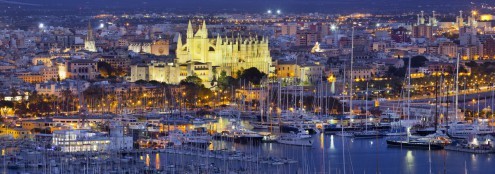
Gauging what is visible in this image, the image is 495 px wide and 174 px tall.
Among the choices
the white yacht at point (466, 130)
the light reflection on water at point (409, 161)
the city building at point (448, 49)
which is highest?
the city building at point (448, 49)

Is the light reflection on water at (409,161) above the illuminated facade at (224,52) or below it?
below

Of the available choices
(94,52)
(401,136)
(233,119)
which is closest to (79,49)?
(94,52)

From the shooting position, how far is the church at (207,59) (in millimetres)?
30234

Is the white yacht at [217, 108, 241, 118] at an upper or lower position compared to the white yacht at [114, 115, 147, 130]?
upper

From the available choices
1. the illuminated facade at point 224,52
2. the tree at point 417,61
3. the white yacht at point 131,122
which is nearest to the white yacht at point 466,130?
the white yacht at point 131,122

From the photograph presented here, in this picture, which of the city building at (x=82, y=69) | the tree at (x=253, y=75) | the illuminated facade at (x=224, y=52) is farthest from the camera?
the illuminated facade at (x=224, y=52)

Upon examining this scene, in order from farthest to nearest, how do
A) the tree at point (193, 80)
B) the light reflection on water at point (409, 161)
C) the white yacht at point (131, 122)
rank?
1. the tree at point (193, 80)
2. the white yacht at point (131, 122)
3. the light reflection on water at point (409, 161)

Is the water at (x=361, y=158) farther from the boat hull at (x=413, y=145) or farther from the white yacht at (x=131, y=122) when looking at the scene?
the white yacht at (x=131, y=122)

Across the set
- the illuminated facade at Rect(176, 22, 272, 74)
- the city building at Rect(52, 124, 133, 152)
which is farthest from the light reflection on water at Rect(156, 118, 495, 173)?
the illuminated facade at Rect(176, 22, 272, 74)

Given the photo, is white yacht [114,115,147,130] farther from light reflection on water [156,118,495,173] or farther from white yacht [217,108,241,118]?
white yacht [217,108,241,118]

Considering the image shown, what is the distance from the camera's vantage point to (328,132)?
23.4 m

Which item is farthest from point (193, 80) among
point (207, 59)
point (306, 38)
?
point (306, 38)

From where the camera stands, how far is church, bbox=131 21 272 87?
30234 millimetres

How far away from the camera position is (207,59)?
31266 mm
